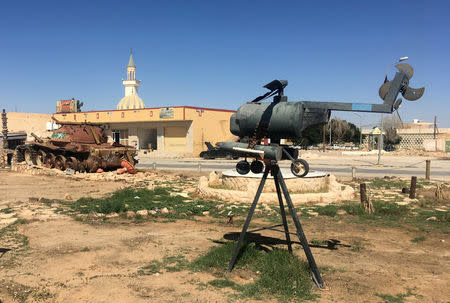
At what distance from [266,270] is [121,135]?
39310mm

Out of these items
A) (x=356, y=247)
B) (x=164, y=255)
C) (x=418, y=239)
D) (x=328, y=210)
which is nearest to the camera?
(x=164, y=255)

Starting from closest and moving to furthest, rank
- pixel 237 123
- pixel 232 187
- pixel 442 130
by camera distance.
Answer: pixel 237 123
pixel 232 187
pixel 442 130

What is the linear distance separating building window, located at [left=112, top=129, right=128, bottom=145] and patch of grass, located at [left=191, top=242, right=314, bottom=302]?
37677 millimetres

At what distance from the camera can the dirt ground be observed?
4.31 metres

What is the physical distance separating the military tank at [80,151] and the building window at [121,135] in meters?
19.6

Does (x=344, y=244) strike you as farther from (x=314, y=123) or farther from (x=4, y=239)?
(x=4, y=239)

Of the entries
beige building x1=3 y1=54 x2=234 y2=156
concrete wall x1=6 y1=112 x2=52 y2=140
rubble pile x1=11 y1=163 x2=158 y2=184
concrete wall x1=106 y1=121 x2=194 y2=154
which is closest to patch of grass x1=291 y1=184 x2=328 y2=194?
rubble pile x1=11 y1=163 x2=158 y2=184

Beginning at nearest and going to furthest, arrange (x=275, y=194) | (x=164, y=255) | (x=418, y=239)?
(x=164, y=255) < (x=418, y=239) < (x=275, y=194)

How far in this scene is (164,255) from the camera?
576cm

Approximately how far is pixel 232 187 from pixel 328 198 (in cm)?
302

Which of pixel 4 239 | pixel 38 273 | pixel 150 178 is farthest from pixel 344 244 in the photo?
pixel 150 178

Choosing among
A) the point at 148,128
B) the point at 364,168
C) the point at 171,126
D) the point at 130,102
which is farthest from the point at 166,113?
the point at 130,102

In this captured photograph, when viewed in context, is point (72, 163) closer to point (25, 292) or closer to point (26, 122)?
point (25, 292)

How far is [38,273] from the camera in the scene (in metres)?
4.88
